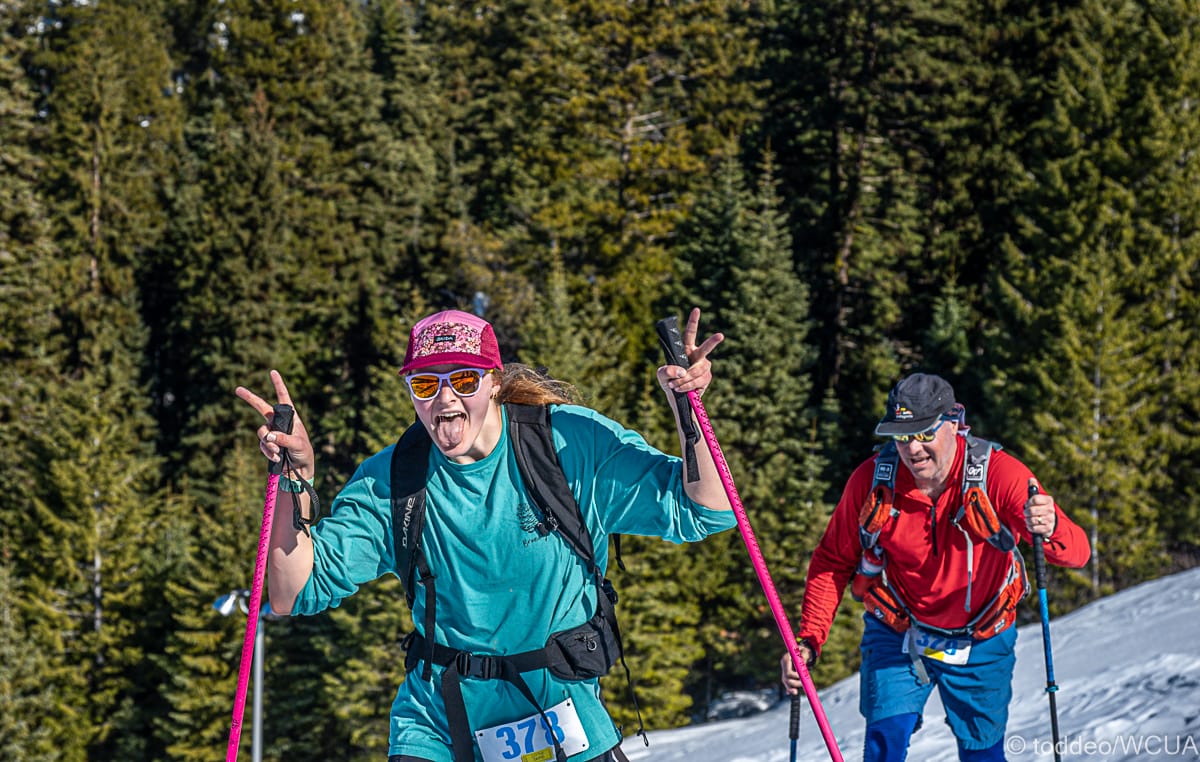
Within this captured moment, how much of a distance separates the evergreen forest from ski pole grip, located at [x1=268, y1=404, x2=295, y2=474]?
1138 inches

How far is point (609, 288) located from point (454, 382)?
39241 millimetres

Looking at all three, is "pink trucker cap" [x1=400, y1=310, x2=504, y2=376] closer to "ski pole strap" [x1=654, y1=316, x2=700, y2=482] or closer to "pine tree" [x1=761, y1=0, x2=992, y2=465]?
"ski pole strap" [x1=654, y1=316, x2=700, y2=482]

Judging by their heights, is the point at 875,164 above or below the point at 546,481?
above

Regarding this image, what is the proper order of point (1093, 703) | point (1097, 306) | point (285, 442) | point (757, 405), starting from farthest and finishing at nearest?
point (757, 405) → point (1097, 306) → point (1093, 703) → point (285, 442)

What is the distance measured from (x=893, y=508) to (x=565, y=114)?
1584 inches

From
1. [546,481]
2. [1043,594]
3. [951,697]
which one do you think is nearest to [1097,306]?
[1043,594]

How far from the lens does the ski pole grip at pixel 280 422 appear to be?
3830 mm

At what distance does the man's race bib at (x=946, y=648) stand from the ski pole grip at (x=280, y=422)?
3.30 metres

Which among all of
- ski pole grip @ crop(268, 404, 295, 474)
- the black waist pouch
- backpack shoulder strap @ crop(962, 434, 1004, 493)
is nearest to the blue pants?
backpack shoulder strap @ crop(962, 434, 1004, 493)

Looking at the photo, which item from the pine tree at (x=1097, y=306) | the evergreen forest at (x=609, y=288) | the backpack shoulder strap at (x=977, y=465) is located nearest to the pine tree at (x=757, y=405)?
the evergreen forest at (x=609, y=288)

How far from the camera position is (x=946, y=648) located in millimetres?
5938

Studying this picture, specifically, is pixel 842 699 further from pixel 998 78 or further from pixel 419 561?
pixel 998 78

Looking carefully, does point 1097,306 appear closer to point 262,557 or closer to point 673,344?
point 673,344

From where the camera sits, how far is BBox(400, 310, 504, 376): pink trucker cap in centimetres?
397
